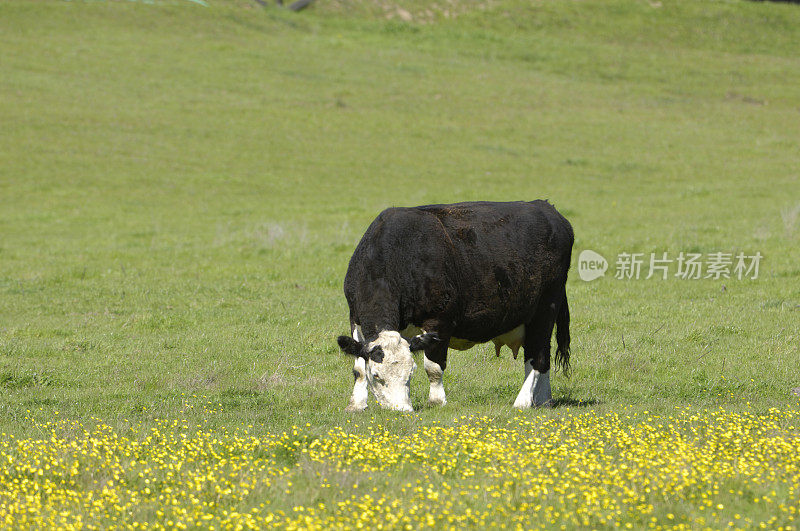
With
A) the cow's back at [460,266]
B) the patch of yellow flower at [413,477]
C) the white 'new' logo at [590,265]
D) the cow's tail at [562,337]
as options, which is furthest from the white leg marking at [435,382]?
the white 'new' logo at [590,265]

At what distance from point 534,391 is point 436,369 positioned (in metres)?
1.51

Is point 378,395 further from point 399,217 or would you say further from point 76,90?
point 76,90

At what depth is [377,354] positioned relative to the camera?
29.7ft

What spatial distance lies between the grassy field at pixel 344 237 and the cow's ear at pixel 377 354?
669 mm

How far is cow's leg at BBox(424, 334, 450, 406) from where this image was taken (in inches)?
402

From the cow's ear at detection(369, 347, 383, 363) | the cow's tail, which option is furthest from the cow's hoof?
the cow's tail

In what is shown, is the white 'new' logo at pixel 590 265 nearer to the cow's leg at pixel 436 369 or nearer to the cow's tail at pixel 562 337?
the cow's tail at pixel 562 337

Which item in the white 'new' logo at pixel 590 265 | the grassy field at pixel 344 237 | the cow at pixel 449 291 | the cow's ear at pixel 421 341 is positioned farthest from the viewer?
the white 'new' logo at pixel 590 265

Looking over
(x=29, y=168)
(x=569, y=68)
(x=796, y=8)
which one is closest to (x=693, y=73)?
(x=569, y=68)

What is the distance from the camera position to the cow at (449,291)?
934cm

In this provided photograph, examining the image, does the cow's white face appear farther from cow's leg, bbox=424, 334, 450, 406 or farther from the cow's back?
cow's leg, bbox=424, 334, 450, 406

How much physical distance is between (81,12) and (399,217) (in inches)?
2205

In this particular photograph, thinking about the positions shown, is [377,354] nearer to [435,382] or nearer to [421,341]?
[421,341]

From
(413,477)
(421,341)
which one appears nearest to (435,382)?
(421,341)
